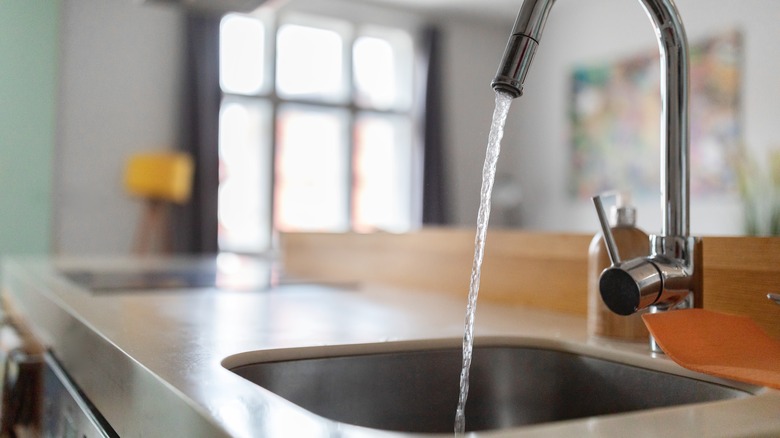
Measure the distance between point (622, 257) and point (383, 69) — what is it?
555cm

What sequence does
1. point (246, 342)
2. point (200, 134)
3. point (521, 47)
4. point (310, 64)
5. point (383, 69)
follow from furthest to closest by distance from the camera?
point (383, 69)
point (310, 64)
point (200, 134)
point (246, 342)
point (521, 47)

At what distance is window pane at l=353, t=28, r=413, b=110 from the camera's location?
6.01m

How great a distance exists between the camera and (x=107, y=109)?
489cm

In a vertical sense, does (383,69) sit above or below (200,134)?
above

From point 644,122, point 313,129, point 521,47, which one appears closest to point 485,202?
point 521,47

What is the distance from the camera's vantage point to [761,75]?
4.65 meters

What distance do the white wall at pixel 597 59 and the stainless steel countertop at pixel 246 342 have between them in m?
3.75

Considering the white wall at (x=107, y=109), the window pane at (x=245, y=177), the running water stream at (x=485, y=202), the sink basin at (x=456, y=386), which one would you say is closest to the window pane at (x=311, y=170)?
the window pane at (x=245, y=177)

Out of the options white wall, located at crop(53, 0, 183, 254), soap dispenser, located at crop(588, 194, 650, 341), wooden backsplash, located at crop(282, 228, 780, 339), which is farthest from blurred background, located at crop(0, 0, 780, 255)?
soap dispenser, located at crop(588, 194, 650, 341)

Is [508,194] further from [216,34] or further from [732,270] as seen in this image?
[732,270]

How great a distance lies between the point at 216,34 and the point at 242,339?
4666mm

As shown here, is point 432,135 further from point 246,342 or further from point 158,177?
point 246,342

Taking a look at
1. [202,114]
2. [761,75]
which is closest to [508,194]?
[761,75]

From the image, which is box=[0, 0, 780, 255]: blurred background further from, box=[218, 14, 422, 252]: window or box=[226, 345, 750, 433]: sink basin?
box=[226, 345, 750, 433]: sink basin
